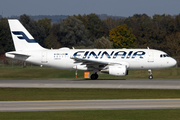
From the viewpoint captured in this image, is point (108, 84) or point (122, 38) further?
point (122, 38)

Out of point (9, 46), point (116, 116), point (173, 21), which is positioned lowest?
point (116, 116)

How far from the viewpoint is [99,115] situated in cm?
1720

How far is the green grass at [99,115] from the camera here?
16.5m

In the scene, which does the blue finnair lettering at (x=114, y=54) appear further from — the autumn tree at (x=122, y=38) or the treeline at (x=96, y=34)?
the autumn tree at (x=122, y=38)

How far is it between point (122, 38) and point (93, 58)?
75856 mm

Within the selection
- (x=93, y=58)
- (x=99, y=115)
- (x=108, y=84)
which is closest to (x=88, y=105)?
(x=99, y=115)

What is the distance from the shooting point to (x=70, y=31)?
135 m

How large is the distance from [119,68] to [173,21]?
98639 mm

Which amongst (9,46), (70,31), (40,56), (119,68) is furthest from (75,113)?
(70,31)

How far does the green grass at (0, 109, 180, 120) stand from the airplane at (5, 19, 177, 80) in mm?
21350

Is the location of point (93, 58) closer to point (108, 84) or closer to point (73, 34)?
point (108, 84)

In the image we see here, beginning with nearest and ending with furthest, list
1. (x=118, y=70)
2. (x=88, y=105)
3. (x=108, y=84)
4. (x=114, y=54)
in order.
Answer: (x=88, y=105) < (x=108, y=84) < (x=118, y=70) < (x=114, y=54)

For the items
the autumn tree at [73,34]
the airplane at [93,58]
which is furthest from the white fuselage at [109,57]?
the autumn tree at [73,34]

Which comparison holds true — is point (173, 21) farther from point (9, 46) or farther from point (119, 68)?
point (119, 68)
